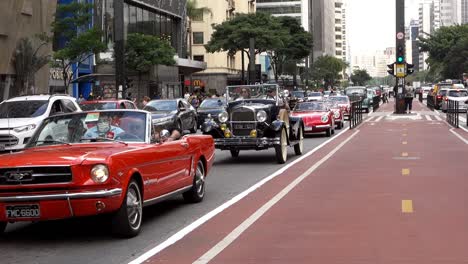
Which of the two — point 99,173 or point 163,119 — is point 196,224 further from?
point 163,119

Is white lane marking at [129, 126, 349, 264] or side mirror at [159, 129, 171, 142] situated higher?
side mirror at [159, 129, 171, 142]

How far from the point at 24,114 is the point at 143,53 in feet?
98.8

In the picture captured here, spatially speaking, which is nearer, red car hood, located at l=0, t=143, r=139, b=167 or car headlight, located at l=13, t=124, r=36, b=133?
red car hood, located at l=0, t=143, r=139, b=167

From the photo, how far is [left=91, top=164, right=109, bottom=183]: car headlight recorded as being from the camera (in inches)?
330

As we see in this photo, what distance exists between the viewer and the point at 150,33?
66.4m

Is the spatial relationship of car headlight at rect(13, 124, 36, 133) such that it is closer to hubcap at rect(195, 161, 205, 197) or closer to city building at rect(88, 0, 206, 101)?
hubcap at rect(195, 161, 205, 197)

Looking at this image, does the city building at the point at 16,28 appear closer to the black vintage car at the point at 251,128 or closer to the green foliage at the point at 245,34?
the black vintage car at the point at 251,128

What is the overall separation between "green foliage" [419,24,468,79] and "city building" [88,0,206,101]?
35329 mm

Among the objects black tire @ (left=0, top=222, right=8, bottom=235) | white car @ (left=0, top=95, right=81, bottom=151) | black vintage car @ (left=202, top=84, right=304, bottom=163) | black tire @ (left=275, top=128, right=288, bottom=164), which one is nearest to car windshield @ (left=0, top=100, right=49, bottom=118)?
white car @ (left=0, top=95, right=81, bottom=151)

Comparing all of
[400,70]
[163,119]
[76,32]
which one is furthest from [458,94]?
[163,119]

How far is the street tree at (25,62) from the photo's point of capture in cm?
3338

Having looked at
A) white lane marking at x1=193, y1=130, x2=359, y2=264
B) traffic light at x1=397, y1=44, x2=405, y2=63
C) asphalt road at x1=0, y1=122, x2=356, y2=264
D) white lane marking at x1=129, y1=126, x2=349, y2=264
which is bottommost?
asphalt road at x1=0, y1=122, x2=356, y2=264

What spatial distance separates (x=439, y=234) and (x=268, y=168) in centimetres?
876

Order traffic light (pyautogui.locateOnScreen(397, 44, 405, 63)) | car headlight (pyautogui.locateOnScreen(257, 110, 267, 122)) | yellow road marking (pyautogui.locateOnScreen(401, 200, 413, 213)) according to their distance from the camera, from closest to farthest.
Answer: yellow road marking (pyautogui.locateOnScreen(401, 200, 413, 213))
car headlight (pyautogui.locateOnScreen(257, 110, 267, 122))
traffic light (pyautogui.locateOnScreen(397, 44, 405, 63))
